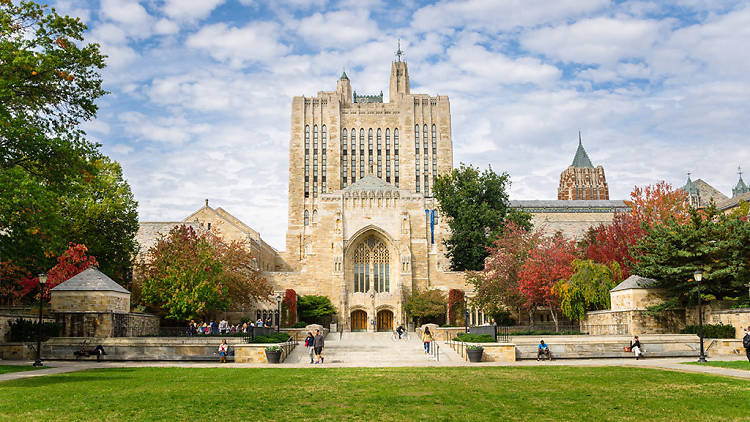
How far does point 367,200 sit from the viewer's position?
179ft

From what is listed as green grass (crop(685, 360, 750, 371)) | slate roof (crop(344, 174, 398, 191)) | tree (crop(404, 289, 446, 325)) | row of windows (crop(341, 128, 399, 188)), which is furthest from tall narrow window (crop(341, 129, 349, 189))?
green grass (crop(685, 360, 750, 371))

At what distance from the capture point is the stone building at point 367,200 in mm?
52688

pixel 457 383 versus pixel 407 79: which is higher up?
pixel 407 79

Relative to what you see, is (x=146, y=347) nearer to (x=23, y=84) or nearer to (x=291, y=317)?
(x=23, y=84)

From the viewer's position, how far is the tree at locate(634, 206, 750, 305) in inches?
1048

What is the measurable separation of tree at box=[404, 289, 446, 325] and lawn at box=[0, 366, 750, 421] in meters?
30.3

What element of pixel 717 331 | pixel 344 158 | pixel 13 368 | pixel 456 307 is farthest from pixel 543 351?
pixel 344 158

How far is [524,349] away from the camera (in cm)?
2430

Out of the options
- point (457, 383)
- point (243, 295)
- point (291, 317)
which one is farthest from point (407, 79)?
point (457, 383)

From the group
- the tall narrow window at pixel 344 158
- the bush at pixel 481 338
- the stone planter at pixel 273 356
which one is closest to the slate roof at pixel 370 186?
the tall narrow window at pixel 344 158

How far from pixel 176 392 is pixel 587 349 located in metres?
16.5

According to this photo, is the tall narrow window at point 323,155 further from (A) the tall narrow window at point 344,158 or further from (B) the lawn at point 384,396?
(B) the lawn at point 384,396

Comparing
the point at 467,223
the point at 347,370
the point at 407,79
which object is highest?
the point at 407,79

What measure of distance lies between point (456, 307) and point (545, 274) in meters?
12.9
